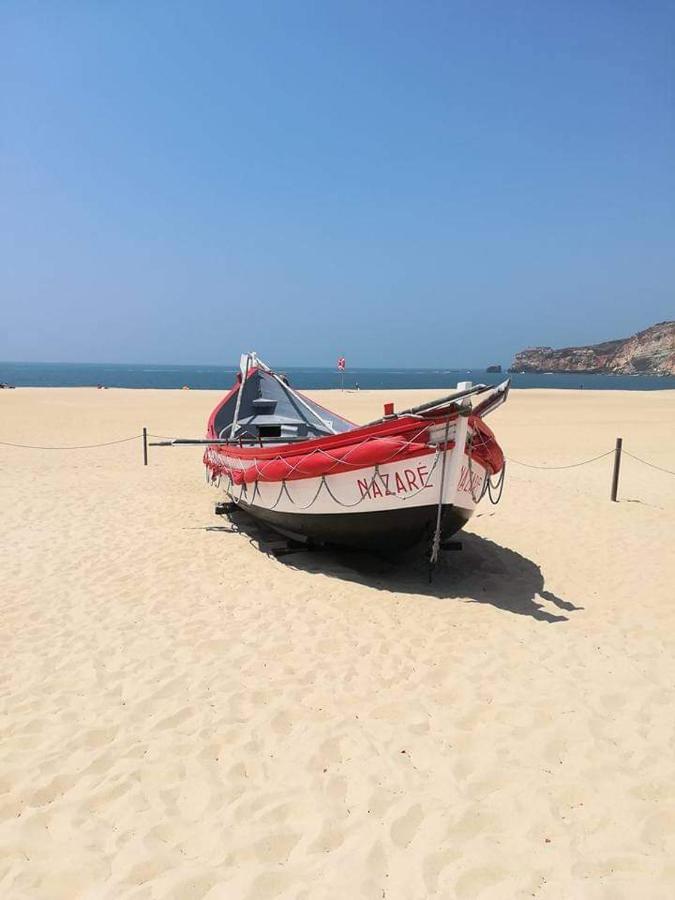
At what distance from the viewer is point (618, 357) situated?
146250 mm

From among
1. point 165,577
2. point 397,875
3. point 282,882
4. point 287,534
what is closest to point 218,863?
point 282,882

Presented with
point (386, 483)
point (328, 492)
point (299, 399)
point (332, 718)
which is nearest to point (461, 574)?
point (386, 483)

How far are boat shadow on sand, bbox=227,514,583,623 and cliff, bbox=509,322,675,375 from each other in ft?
418

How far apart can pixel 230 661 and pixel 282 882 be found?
2.12m

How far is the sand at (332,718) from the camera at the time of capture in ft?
8.81

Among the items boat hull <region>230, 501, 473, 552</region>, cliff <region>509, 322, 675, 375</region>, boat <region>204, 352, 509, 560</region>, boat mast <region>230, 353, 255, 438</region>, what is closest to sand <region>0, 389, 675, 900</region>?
boat hull <region>230, 501, 473, 552</region>

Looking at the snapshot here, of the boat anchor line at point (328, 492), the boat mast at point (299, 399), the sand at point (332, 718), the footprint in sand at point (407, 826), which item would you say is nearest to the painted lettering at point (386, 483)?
the boat anchor line at point (328, 492)

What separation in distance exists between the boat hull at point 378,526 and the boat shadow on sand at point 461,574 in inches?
12.7

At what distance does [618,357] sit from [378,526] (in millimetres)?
158700

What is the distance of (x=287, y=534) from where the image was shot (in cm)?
735

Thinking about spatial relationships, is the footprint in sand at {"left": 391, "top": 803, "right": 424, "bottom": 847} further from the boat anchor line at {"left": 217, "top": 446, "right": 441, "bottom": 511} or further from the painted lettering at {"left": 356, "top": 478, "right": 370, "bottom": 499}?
the painted lettering at {"left": 356, "top": 478, "right": 370, "bottom": 499}

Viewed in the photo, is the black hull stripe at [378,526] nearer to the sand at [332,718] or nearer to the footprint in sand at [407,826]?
the sand at [332,718]

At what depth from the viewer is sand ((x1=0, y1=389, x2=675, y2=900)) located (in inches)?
106

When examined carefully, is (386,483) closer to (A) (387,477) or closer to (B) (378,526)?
(A) (387,477)
